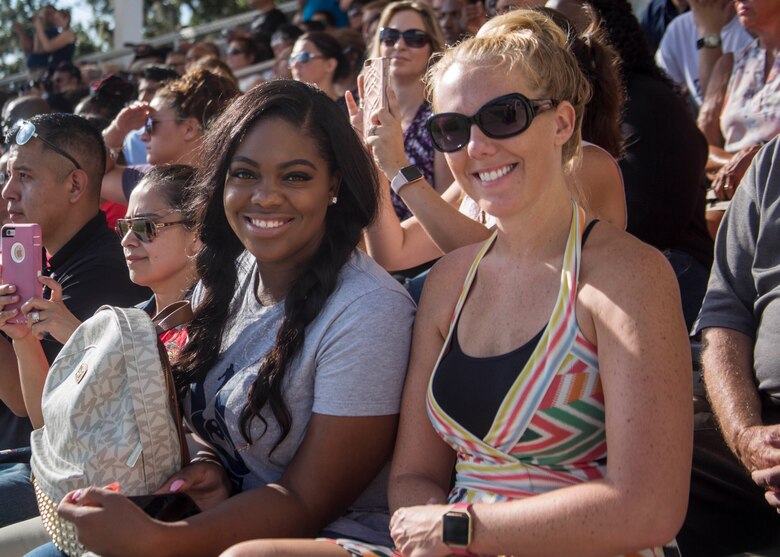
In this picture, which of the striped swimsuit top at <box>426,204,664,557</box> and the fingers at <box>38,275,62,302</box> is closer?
the striped swimsuit top at <box>426,204,664,557</box>

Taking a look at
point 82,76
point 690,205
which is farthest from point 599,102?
point 82,76

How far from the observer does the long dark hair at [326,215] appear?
2.55 metres

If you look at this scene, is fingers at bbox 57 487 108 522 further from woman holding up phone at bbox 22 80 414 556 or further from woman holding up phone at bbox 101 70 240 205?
woman holding up phone at bbox 101 70 240 205

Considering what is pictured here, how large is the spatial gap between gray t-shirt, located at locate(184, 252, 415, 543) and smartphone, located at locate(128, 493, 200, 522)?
0.25 m

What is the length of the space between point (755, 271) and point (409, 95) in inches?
106

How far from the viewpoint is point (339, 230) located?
9.20ft

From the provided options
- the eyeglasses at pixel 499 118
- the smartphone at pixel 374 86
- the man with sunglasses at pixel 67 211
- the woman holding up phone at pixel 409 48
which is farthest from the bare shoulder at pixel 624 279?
the woman holding up phone at pixel 409 48

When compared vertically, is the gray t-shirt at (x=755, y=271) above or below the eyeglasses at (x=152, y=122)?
below

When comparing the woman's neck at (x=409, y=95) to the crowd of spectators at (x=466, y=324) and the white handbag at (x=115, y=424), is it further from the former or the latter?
the white handbag at (x=115, y=424)

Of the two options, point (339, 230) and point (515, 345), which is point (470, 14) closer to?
point (339, 230)

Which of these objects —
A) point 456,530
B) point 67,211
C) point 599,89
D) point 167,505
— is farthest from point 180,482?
point 67,211

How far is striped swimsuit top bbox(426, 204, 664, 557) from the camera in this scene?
6.98 ft

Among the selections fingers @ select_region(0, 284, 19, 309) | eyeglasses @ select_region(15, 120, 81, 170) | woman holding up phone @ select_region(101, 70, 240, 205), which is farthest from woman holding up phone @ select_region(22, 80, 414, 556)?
woman holding up phone @ select_region(101, 70, 240, 205)

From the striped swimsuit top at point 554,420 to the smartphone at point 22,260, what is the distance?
1.87m
